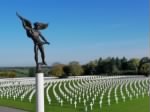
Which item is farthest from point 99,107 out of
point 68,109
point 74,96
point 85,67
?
point 85,67

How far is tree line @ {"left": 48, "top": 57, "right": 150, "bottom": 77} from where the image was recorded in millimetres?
87219

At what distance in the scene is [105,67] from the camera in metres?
94.3

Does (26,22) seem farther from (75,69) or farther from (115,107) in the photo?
(75,69)

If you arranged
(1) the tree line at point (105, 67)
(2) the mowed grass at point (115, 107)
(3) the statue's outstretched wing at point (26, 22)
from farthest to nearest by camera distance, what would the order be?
(1) the tree line at point (105, 67) < (2) the mowed grass at point (115, 107) < (3) the statue's outstretched wing at point (26, 22)

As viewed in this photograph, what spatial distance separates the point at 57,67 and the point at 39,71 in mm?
73444

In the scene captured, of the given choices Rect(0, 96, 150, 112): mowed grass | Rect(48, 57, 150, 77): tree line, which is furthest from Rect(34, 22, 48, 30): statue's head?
Rect(48, 57, 150, 77): tree line

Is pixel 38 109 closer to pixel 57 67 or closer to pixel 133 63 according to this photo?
pixel 57 67

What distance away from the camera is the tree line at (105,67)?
Result: 286ft

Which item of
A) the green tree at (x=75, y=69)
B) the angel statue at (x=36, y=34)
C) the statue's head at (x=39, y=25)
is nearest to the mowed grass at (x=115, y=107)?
the angel statue at (x=36, y=34)

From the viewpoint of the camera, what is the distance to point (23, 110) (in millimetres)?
25203

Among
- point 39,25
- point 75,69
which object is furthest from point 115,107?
point 75,69

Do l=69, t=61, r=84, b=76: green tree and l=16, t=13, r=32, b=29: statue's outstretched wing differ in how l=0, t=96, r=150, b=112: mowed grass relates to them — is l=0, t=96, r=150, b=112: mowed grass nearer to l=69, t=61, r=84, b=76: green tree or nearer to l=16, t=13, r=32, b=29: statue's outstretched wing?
l=16, t=13, r=32, b=29: statue's outstretched wing

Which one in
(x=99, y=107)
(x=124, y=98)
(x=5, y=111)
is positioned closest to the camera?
(x=5, y=111)

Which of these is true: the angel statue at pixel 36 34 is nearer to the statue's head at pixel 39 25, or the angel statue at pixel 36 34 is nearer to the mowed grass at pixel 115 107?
the statue's head at pixel 39 25
